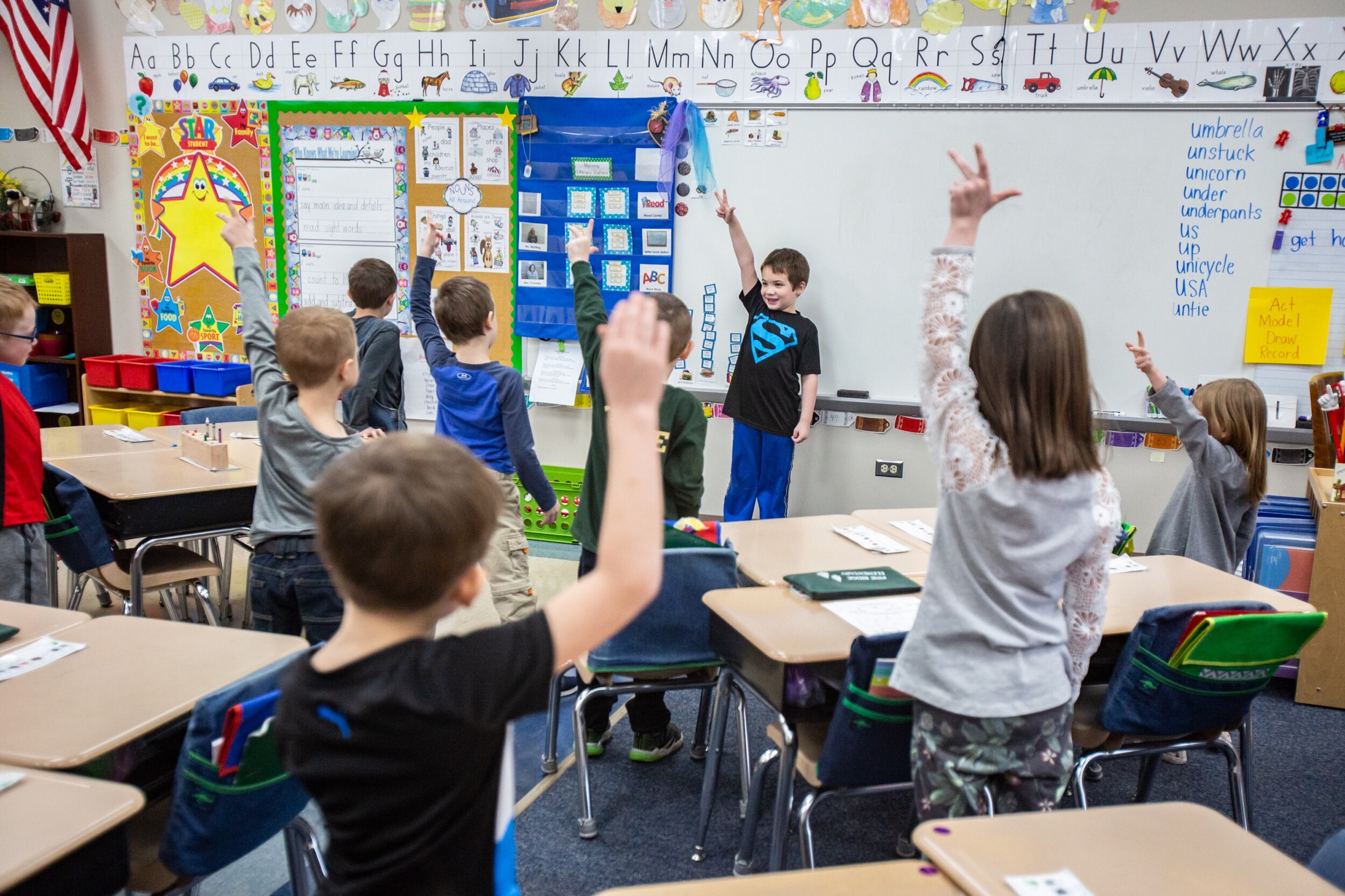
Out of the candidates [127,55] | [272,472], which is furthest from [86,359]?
[272,472]

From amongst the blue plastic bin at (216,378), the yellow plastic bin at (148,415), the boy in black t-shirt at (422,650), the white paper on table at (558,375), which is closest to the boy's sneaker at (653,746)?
the boy in black t-shirt at (422,650)

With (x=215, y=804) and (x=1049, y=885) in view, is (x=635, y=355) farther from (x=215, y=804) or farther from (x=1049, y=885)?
(x=215, y=804)

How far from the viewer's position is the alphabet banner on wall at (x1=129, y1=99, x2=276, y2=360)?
5176mm

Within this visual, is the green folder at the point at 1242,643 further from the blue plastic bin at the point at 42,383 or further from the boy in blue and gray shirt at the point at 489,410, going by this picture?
the blue plastic bin at the point at 42,383

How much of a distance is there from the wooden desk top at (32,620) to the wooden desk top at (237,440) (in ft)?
4.32

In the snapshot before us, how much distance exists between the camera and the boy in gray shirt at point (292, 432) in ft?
7.14

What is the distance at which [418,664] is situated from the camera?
36.9 inches

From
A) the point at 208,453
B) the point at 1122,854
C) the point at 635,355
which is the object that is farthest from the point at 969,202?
the point at 208,453

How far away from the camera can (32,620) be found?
189cm

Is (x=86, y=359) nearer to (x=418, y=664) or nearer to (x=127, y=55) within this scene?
(x=127, y=55)

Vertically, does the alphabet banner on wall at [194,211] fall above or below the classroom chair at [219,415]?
above

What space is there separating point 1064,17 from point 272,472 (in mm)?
3573

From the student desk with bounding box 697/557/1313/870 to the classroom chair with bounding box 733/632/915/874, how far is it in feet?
0.22

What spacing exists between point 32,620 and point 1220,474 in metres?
3.05
